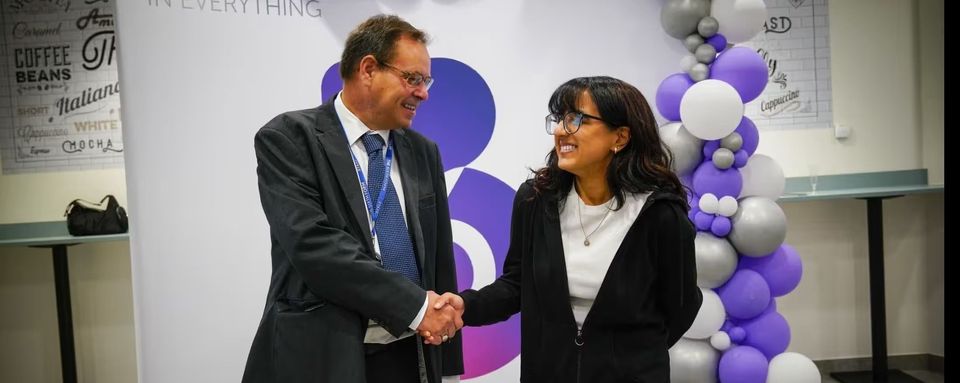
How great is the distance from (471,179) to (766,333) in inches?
59.9

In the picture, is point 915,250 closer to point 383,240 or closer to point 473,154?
point 473,154

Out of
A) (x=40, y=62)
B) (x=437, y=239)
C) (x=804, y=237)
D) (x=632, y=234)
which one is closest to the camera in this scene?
(x=632, y=234)

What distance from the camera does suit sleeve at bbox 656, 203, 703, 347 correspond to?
1906 mm

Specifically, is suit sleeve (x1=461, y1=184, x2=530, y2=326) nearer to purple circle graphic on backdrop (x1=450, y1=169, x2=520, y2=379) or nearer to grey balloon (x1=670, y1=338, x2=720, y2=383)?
purple circle graphic on backdrop (x1=450, y1=169, x2=520, y2=379)

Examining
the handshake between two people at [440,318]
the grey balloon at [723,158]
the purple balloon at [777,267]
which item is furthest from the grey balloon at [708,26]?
the handshake between two people at [440,318]

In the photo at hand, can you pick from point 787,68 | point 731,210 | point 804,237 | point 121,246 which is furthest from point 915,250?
point 121,246

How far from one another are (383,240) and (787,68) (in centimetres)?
360

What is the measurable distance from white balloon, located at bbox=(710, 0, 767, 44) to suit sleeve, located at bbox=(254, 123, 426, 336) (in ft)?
6.44

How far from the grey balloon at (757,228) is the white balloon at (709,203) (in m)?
0.11

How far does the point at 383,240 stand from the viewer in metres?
2.04

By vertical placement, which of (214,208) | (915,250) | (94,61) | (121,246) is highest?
(94,61)

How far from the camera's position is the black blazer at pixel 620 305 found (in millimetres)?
1883

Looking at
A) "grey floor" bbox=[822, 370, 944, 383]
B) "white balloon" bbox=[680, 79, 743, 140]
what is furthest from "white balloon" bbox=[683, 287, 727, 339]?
"grey floor" bbox=[822, 370, 944, 383]

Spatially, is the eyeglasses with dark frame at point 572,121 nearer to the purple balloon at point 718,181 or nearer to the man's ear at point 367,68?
the man's ear at point 367,68
